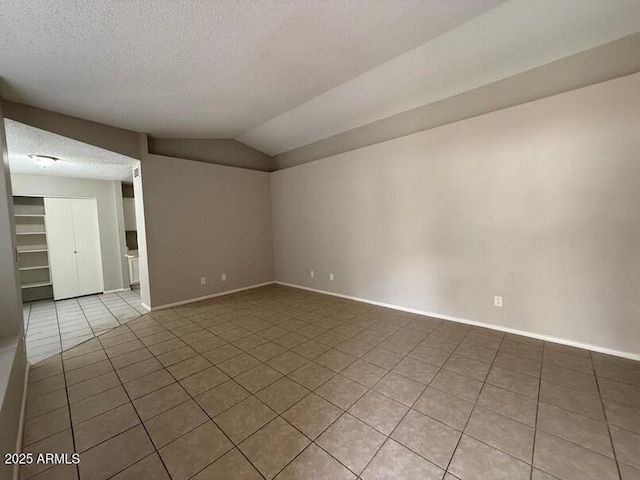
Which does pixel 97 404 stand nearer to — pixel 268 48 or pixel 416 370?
pixel 416 370

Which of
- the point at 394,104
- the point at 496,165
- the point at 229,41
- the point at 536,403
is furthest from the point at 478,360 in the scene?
the point at 229,41

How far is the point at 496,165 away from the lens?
2924 millimetres

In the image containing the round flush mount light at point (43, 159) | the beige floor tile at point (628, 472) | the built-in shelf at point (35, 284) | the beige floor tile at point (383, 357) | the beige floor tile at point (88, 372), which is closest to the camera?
the beige floor tile at point (628, 472)

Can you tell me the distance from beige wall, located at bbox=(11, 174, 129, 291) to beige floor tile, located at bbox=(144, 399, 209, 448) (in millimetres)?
5039

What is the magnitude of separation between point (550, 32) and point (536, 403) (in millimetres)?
3098

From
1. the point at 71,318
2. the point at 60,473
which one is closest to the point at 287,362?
the point at 60,473

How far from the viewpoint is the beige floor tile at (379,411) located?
1.67 meters

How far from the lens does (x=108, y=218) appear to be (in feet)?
17.9

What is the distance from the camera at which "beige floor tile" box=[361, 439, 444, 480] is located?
1.32 meters

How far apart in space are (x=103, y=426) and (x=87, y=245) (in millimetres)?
5036

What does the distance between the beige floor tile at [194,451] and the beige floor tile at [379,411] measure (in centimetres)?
87

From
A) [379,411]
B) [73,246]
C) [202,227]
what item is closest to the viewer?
[379,411]

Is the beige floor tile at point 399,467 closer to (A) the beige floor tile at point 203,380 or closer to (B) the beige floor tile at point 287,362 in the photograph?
(B) the beige floor tile at point 287,362

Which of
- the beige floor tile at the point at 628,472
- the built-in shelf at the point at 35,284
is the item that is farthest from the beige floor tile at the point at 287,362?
the built-in shelf at the point at 35,284
